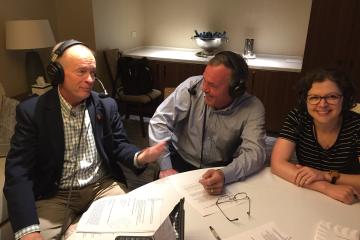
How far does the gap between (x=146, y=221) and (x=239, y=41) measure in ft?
10.8

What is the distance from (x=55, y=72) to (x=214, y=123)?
825 millimetres

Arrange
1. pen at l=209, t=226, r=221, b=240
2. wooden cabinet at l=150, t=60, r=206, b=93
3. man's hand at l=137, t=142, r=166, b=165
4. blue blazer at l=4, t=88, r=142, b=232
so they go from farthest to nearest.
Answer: wooden cabinet at l=150, t=60, r=206, b=93, man's hand at l=137, t=142, r=166, b=165, blue blazer at l=4, t=88, r=142, b=232, pen at l=209, t=226, r=221, b=240

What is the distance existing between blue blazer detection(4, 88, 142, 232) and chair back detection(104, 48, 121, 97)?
2199 millimetres

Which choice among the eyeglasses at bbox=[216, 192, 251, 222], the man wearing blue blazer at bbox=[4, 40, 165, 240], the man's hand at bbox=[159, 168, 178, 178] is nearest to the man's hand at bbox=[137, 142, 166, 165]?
the man wearing blue blazer at bbox=[4, 40, 165, 240]

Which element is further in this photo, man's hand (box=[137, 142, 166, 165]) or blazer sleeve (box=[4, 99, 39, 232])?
man's hand (box=[137, 142, 166, 165])

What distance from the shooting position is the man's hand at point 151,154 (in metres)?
1.36

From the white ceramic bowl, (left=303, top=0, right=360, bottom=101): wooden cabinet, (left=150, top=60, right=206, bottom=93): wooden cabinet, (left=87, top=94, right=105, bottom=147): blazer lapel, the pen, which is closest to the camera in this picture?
the pen

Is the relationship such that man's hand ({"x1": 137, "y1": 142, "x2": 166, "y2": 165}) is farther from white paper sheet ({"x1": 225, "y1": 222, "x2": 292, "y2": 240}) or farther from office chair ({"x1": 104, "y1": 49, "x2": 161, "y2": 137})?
office chair ({"x1": 104, "y1": 49, "x2": 161, "y2": 137})

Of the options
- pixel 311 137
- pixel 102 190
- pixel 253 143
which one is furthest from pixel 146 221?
pixel 311 137

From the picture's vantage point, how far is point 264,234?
0.98 meters

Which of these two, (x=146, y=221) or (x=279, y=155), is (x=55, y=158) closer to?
(x=146, y=221)

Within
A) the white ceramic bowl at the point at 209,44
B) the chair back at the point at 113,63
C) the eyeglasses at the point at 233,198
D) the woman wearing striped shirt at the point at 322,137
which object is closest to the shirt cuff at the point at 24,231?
the eyeglasses at the point at 233,198

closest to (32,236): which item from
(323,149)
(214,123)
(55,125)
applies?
(55,125)

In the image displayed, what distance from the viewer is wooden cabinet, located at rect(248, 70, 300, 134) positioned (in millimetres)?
3213
